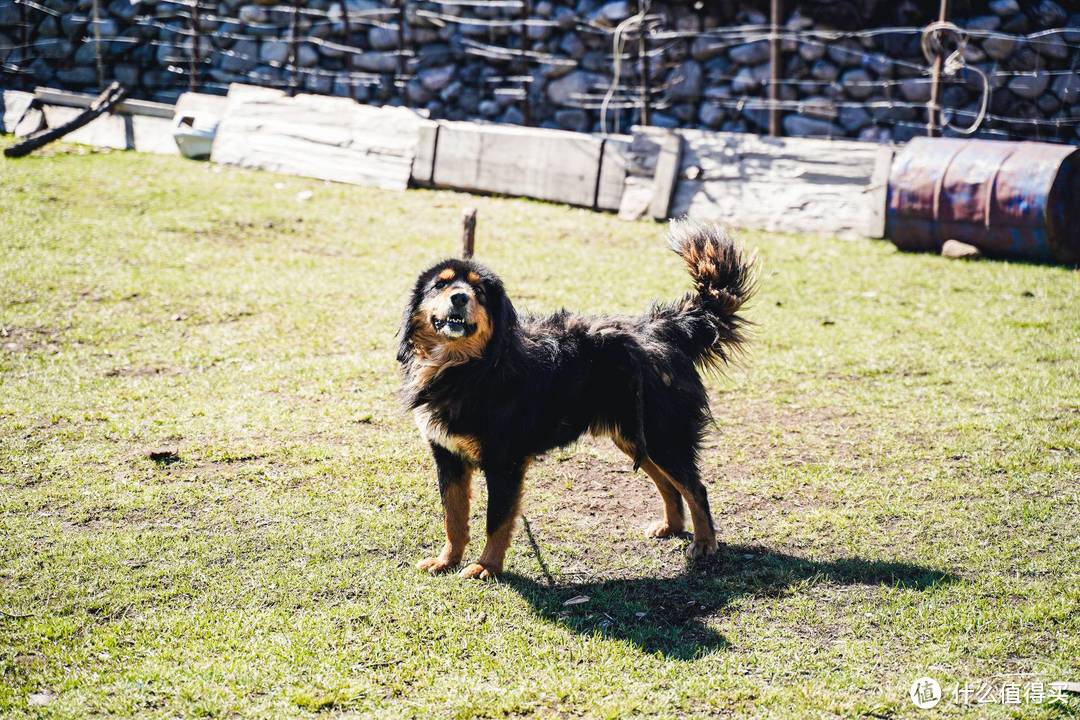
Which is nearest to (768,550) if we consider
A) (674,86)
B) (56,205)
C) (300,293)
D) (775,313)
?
(775,313)

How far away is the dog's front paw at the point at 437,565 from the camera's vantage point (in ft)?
16.1

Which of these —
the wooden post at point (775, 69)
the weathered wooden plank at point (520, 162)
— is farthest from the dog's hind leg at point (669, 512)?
the wooden post at point (775, 69)

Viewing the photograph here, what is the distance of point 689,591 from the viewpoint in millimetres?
4785

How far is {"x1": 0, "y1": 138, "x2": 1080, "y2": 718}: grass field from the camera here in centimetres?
404

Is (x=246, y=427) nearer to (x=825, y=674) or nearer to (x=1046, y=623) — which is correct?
(x=825, y=674)

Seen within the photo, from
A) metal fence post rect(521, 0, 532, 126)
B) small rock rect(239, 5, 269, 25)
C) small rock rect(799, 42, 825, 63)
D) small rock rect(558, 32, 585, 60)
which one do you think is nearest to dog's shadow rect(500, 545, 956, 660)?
metal fence post rect(521, 0, 532, 126)

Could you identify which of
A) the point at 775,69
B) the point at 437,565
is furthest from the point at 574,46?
the point at 437,565

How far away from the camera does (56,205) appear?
11078mm

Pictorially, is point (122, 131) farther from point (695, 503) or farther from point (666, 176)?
point (695, 503)

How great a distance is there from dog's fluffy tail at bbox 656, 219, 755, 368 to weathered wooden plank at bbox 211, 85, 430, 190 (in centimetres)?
772

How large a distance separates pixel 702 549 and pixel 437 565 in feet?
4.37

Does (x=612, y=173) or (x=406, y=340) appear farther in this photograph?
(x=612, y=173)

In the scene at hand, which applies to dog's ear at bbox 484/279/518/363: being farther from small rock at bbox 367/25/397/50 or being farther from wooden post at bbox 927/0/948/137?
small rock at bbox 367/25/397/50

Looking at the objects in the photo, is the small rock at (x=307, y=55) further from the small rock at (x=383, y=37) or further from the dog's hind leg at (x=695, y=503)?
the dog's hind leg at (x=695, y=503)
